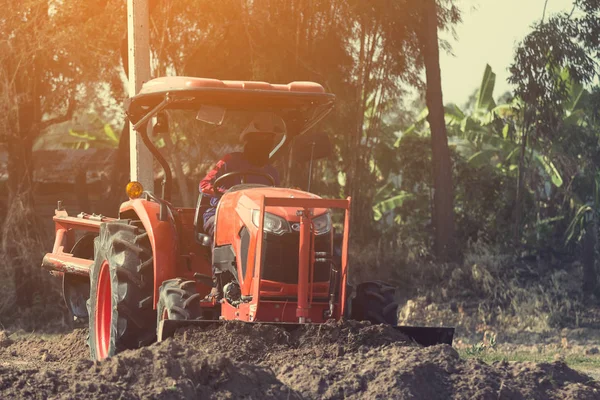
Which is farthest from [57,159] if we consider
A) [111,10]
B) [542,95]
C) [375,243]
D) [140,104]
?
[140,104]

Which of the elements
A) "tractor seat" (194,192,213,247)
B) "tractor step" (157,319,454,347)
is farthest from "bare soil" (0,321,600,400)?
"tractor seat" (194,192,213,247)

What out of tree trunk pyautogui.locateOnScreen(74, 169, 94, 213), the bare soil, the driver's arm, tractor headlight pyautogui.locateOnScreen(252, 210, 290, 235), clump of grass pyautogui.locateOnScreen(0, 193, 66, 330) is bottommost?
clump of grass pyautogui.locateOnScreen(0, 193, 66, 330)

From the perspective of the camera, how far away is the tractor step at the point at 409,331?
684 centimetres

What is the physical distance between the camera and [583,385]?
654 cm

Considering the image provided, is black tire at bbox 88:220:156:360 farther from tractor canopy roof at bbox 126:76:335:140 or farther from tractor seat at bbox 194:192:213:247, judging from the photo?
tractor canopy roof at bbox 126:76:335:140

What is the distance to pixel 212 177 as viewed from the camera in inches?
321

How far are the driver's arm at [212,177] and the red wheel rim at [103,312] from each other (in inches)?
49.9

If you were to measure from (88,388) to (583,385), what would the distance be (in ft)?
9.76

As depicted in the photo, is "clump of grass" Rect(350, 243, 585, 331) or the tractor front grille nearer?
the tractor front grille

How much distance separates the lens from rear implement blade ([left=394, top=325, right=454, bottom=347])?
24.0 ft

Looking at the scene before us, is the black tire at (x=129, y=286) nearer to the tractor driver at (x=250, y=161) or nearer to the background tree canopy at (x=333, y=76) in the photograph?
the tractor driver at (x=250, y=161)

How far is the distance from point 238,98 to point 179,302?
1741 mm

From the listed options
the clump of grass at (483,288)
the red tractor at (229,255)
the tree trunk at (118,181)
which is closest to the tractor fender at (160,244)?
the red tractor at (229,255)

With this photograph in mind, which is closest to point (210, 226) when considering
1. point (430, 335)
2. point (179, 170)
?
point (430, 335)
